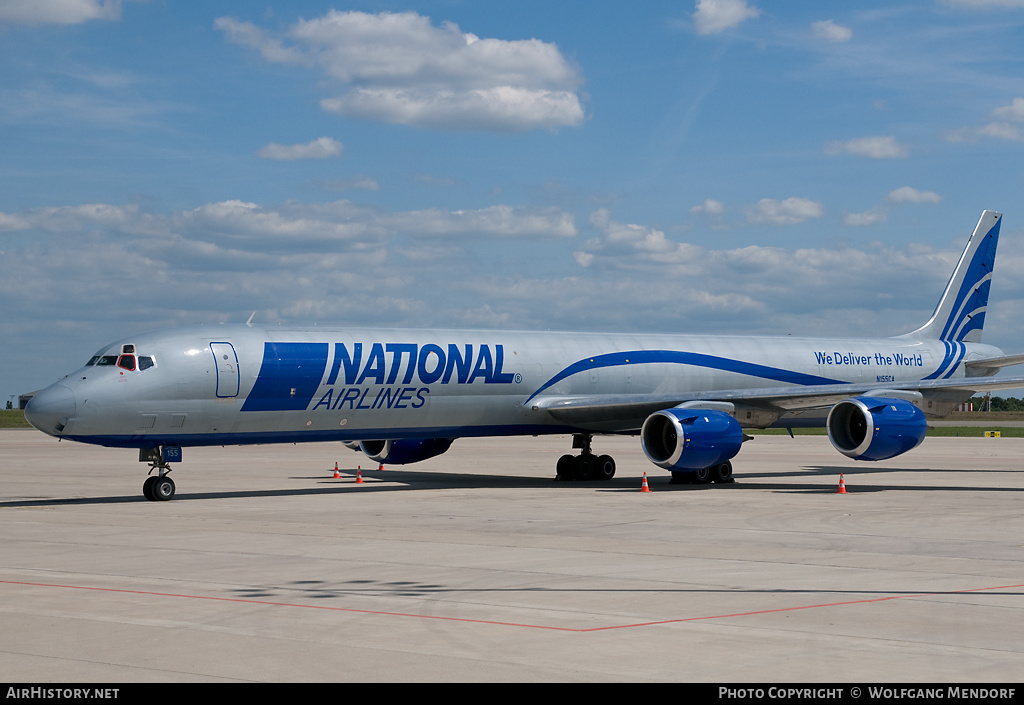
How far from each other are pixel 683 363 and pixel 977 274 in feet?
42.2

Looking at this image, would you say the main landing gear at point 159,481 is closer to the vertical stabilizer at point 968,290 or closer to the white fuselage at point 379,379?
the white fuselage at point 379,379

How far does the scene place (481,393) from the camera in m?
30.1

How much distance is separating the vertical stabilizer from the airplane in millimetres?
2419

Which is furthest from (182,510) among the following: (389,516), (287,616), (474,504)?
(287,616)

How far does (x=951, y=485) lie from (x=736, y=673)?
23614 mm

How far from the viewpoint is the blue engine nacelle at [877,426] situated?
2822 centimetres

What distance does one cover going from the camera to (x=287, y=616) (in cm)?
1127

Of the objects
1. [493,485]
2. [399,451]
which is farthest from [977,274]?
[399,451]

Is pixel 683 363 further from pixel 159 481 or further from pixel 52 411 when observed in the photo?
pixel 52 411

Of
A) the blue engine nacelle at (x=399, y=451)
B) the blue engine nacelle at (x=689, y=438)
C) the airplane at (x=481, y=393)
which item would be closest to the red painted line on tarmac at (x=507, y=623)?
the airplane at (x=481, y=393)

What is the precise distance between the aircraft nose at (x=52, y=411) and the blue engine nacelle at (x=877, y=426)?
17291 mm

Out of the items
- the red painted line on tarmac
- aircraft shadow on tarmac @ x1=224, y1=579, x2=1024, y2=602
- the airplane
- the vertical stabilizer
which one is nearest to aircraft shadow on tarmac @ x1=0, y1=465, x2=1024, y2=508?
the airplane
